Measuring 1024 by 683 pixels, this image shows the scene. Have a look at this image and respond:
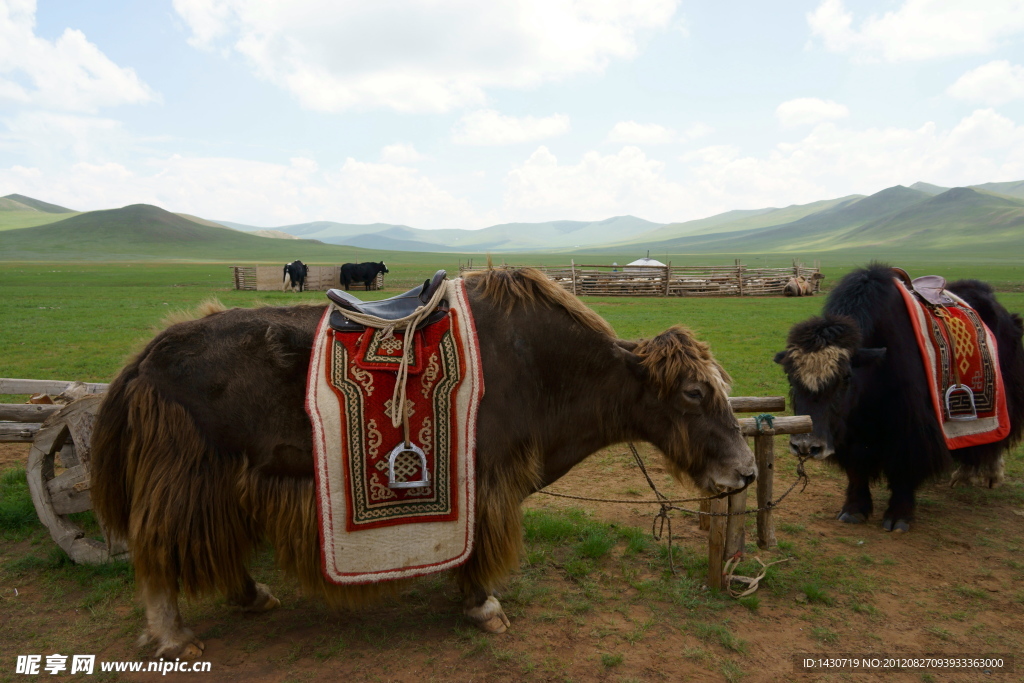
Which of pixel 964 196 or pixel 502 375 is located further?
pixel 964 196

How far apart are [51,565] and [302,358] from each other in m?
2.35

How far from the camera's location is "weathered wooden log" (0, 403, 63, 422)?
→ 12.2ft

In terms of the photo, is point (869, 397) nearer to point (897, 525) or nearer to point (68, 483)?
point (897, 525)

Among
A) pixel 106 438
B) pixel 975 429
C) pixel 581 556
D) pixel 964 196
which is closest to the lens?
pixel 106 438

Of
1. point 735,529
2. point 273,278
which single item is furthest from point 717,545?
point 273,278

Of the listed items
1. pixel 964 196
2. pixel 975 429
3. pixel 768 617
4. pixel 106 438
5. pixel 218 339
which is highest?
pixel 964 196

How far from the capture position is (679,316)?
18.0 m

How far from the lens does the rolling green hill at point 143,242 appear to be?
83.1 metres

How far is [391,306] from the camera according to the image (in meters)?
3.03

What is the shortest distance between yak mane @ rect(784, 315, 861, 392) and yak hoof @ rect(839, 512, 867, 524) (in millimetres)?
1280

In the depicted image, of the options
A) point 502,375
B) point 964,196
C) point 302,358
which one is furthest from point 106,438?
point 964,196

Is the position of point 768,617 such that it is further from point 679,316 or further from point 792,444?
point 679,316

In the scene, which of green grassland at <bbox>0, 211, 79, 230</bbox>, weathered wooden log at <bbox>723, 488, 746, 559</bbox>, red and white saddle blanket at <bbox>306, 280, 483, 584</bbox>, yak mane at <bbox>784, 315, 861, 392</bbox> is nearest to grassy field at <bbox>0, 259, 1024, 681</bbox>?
weathered wooden log at <bbox>723, 488, 746, 559</bbox>

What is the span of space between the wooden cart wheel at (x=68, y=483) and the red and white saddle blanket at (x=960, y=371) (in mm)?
5424
